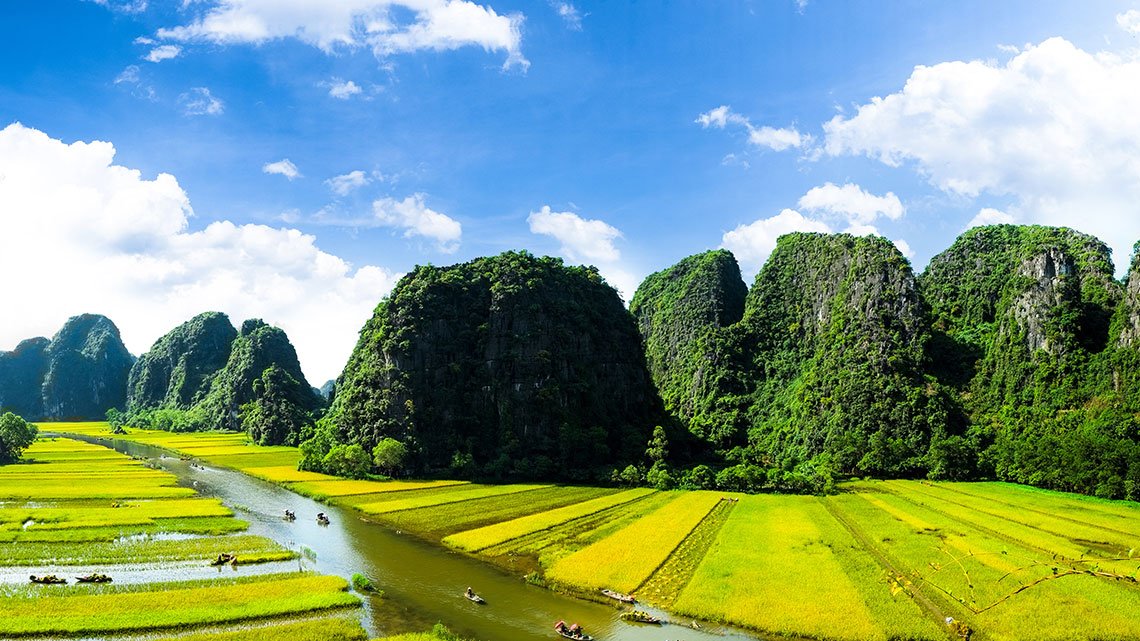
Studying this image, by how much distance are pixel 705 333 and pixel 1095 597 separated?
382 feet

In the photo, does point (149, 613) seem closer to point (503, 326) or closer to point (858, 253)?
point (503, 326)

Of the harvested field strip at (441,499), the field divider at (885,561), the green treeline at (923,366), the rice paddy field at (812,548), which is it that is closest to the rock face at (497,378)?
the harvested field strip at (441,499)

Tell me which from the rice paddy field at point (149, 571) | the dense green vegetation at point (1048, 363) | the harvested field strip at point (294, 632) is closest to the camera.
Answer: the harvested field strip at point (294, 632)

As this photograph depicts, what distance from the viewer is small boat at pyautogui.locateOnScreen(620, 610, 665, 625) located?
31.7 m

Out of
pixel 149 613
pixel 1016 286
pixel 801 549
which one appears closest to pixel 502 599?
pixel 149 613

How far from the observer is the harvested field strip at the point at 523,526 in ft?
153

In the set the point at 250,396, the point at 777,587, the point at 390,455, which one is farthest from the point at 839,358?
the point at 250,396

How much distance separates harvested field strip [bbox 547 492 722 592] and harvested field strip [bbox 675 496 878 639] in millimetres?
3118

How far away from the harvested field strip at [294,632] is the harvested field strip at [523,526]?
48.8 ft

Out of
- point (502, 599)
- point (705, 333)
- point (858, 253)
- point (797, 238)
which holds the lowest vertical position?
point (502, 599)

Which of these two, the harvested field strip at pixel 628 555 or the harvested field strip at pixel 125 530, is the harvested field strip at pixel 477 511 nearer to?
the harvested field strip at pixel 628 555

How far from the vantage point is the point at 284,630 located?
29.5 m

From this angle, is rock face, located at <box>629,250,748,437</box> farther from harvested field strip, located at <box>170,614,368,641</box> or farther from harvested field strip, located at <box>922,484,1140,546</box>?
harvested field strip, located at <box>170,614,368,641</box>

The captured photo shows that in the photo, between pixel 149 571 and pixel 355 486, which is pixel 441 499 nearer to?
pixel 355 486
